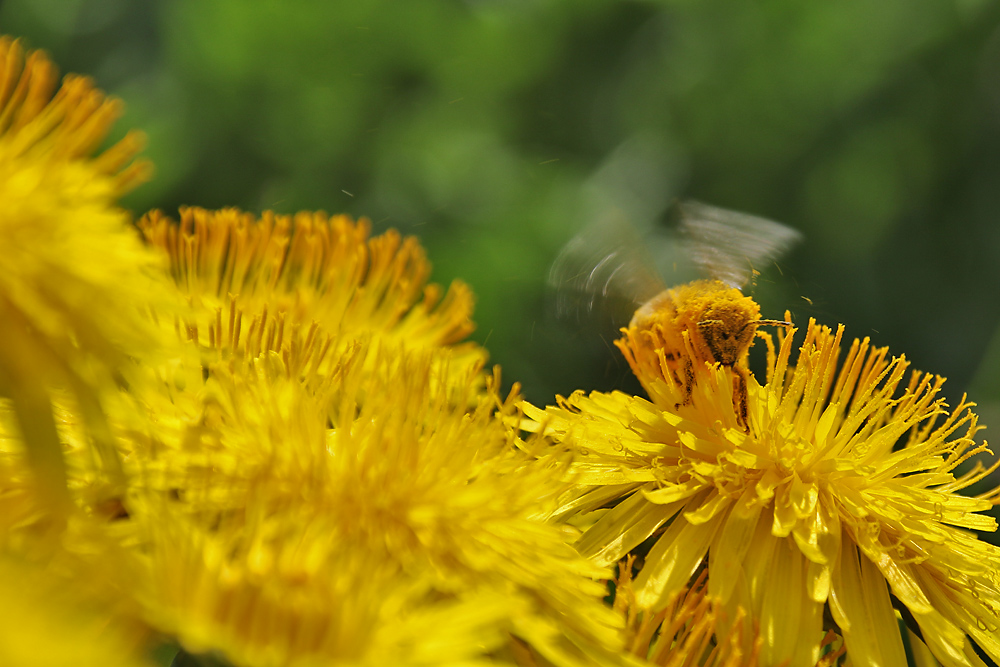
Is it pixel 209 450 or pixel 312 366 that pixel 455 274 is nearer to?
pixel 312 366

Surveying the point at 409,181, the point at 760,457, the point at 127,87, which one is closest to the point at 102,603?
the point at 760,457

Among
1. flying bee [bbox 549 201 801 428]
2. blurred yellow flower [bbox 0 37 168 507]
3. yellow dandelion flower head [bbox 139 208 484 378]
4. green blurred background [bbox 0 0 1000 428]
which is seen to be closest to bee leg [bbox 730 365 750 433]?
flying bee [bbox 549 201 801 428]

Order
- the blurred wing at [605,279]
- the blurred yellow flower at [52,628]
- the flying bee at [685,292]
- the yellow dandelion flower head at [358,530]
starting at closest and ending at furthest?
the blurred yellow flower at [52,628] < the yellow dandelion flower head at [358,530] < the flying bee at [685,292] < the blurred wing at [605,279]

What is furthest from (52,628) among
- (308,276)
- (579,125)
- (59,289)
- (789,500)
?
(579,125)

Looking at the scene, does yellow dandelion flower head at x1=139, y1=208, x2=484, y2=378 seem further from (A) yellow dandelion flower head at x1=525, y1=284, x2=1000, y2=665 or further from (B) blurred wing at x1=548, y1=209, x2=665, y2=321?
(A) yellow dandelion flower head at x1=525, y1=284, x2=1000, y2=665

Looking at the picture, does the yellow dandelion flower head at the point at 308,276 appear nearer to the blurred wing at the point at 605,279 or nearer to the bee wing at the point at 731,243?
the blurred wing at the point at 605,279

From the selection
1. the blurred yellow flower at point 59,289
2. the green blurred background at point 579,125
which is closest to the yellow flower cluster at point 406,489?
the blurred yellow flower at point 59,289
